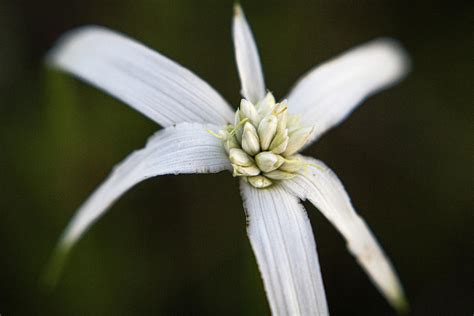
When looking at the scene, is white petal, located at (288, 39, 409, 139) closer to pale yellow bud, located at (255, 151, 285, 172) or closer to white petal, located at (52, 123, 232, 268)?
pale yellow bud, located at (255, 151, 285, 172)

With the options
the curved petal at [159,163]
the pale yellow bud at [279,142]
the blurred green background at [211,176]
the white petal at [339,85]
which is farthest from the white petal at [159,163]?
the blurred green background at [211,176]

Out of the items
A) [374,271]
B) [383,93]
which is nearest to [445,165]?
[383,93]

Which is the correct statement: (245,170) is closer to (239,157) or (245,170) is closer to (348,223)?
(239,157)

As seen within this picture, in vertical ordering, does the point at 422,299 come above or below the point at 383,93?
below

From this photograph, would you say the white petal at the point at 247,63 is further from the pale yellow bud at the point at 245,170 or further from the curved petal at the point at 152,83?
the pale yellow bud at the point at 245,170

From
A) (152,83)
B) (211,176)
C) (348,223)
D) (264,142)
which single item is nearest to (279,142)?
(264,142)

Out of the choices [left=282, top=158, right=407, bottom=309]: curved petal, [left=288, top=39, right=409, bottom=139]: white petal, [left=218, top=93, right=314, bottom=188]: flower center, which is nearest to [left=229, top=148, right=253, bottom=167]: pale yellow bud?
[left=218, top=93, right=314, bottom=188]: flower center

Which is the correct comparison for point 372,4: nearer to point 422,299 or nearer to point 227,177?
point 227,177
